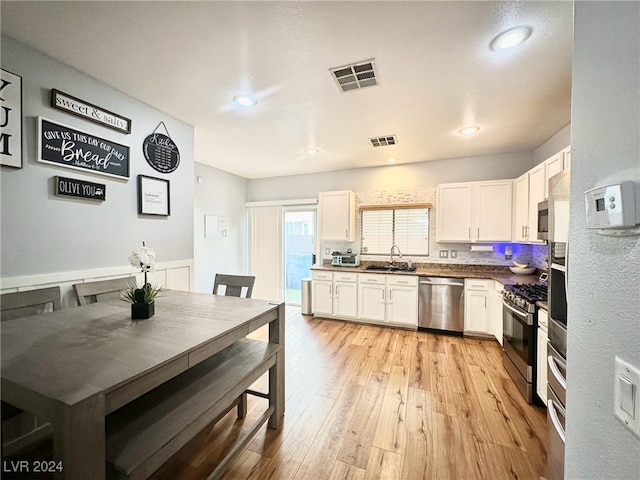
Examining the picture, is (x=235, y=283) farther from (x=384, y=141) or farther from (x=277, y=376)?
(x=384, y=141)

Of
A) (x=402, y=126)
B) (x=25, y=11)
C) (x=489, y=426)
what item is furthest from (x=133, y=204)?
(x=489, y=426)

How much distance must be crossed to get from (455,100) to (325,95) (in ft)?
4.03

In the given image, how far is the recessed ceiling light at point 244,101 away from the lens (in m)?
2.44

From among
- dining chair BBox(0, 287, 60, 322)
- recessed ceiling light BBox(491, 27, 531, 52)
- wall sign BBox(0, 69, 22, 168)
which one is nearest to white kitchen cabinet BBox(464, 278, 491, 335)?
recessed ceiling light BBox(491, 27, 531, 52)

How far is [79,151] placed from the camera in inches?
81.6

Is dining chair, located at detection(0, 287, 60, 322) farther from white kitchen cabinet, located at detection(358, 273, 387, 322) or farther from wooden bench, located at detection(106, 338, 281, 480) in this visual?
white kitchen cabinet, located at detection(358, 273, 387, 322)

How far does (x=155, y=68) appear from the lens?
204 centimetres

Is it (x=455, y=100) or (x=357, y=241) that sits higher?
(x=455, y=100)

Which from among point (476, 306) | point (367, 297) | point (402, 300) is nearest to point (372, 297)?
point (367, 297)

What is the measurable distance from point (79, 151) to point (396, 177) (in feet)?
13.7

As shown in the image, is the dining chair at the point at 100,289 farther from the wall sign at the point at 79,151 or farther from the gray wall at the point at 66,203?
the wall sign at the point at 79,151

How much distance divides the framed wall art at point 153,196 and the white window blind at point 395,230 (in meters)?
3.13

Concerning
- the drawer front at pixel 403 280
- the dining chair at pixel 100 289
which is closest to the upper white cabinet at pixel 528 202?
the drawer front at pixel 403 280

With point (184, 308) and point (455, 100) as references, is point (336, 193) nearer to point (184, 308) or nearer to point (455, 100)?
point (455, 100)
